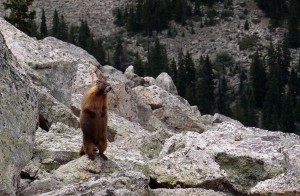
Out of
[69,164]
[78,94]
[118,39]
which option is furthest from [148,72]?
[69,164]

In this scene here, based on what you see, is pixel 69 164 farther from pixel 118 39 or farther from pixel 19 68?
pixel 118 39

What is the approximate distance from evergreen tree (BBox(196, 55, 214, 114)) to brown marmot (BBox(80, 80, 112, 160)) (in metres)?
114

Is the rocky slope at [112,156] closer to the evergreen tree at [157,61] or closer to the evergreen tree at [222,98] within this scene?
Result: the evergreen tree at [222,98]

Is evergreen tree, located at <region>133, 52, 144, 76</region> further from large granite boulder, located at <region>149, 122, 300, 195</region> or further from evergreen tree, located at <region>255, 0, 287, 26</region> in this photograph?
large granite boulder, located at <region>149, 122, 300, 195</region>

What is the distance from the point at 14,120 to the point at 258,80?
131m

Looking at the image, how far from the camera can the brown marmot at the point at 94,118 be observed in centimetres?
1828

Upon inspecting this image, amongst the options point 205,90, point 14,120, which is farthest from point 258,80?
point 14,120

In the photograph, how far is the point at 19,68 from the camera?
17.0 m

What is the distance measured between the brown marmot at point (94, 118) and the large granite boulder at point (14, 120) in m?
1.69

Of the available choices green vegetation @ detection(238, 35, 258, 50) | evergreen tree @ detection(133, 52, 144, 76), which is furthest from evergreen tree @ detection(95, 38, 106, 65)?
green vegetation @ detection(238, 35, 258, 50)

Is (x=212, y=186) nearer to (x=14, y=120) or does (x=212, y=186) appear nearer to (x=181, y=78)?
(x=14, y=120)

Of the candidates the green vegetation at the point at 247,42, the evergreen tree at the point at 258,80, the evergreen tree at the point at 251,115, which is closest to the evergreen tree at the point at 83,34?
the green vegetation at the point at 247,42

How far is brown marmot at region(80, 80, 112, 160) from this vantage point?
18281mm

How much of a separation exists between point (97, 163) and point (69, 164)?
2.26ft
